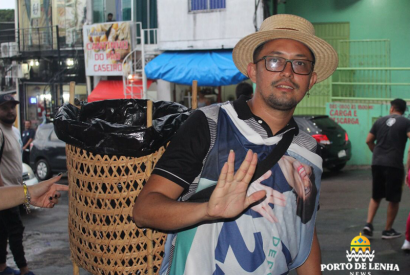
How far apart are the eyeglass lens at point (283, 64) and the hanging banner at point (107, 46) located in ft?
56.7

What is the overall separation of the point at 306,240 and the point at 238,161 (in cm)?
59

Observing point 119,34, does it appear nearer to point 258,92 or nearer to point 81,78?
point 81,78

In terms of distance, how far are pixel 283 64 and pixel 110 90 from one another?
1787cm

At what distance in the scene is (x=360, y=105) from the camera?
48.7ft

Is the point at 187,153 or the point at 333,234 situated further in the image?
the point at 333,234

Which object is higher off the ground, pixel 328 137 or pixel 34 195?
pixel 34 195

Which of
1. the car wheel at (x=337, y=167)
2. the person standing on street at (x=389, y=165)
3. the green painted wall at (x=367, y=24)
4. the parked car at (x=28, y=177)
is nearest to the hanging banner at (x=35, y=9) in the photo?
the green painted wall at (x=367, y=24)

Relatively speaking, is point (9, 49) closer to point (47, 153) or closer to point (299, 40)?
point (47, 153)

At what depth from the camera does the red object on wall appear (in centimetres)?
1920

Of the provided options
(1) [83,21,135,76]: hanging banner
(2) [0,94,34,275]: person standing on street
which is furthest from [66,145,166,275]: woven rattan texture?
(1) [83,21,135,76]: hanging banner

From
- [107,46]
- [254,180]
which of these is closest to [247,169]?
[254,180]

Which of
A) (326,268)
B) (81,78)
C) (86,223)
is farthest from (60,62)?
(86,223)

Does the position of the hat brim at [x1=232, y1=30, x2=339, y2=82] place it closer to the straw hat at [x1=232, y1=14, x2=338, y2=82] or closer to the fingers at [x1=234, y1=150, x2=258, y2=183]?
the straw hat at [x1=232, y1=14, x2=338, y2=82]

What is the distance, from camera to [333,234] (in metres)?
7.54
